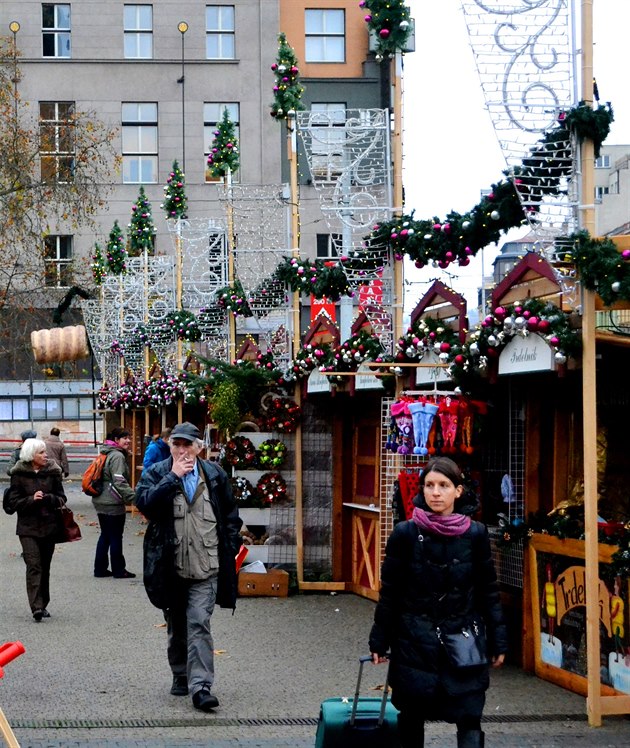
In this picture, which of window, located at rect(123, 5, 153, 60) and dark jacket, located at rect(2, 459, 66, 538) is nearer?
dark jacket, located at rect(2, 459, 66, 538)

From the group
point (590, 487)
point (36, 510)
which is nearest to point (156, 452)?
point (36, 510)

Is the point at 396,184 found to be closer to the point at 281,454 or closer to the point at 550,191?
the point at 281,454

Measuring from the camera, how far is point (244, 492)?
15945 millimetres

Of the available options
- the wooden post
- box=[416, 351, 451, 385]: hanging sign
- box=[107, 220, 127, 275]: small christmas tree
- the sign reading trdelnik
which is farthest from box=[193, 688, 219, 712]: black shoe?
box=[107, 220, 127, 275]: small christmas tree

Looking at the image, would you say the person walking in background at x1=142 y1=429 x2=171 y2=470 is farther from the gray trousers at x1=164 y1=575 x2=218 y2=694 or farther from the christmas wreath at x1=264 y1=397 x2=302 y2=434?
the gray trousers at x1=164 y1=575 x2=218 y2=694

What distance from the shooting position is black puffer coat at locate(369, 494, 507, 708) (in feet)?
21.8

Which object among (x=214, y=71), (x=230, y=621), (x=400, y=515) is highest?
(x=214, y=71)

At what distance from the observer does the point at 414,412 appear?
11195 mm

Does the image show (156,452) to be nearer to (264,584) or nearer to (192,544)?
(264,584)

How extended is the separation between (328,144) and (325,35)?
38740 mm

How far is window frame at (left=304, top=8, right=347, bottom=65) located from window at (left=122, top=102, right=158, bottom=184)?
586cm

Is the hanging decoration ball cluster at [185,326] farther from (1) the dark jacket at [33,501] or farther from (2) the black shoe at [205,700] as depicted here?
(2) the black shoe at [205,700]

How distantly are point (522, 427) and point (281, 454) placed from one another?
16.2 feet

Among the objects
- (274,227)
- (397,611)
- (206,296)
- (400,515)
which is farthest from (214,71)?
(397,611)
